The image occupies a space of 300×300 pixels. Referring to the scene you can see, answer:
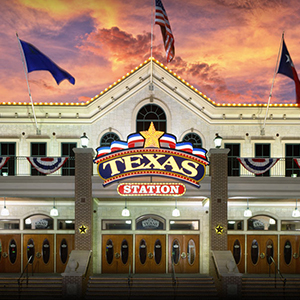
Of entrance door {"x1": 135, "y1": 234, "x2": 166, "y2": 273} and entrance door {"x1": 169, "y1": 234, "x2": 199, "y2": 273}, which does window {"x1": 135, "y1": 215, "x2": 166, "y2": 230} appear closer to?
entrance door {"x1": 135, "y1": 234, "x2": 166, "y2": 273}

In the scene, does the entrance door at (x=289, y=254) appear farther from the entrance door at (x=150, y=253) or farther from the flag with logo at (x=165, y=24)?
the flag with logo at (x=165, y=24)

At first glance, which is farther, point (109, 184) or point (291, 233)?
point (291, 233)

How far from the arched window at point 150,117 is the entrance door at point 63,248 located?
8597 millimetres

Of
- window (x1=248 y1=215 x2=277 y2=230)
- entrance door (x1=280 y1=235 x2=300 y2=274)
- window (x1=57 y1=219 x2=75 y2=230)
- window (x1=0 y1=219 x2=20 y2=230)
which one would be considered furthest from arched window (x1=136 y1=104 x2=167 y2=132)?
entrance door (x1=280 y1=235 x2=300 y2=274)

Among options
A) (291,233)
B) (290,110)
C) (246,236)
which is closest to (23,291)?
(246,236)

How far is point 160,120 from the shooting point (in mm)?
28109

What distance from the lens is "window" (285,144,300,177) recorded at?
28266 millimetres

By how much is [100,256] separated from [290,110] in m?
15.9

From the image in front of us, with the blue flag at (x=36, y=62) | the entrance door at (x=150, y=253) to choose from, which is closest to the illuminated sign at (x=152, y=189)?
the entrance door at (x=150, y=253)

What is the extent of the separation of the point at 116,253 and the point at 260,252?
30.7 ft

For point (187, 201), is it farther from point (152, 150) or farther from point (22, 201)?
point (22, 201)

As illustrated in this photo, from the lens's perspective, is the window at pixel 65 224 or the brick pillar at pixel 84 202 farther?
the window at pixel 65 224

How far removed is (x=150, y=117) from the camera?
28.1m

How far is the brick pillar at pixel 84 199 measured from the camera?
2300cm
